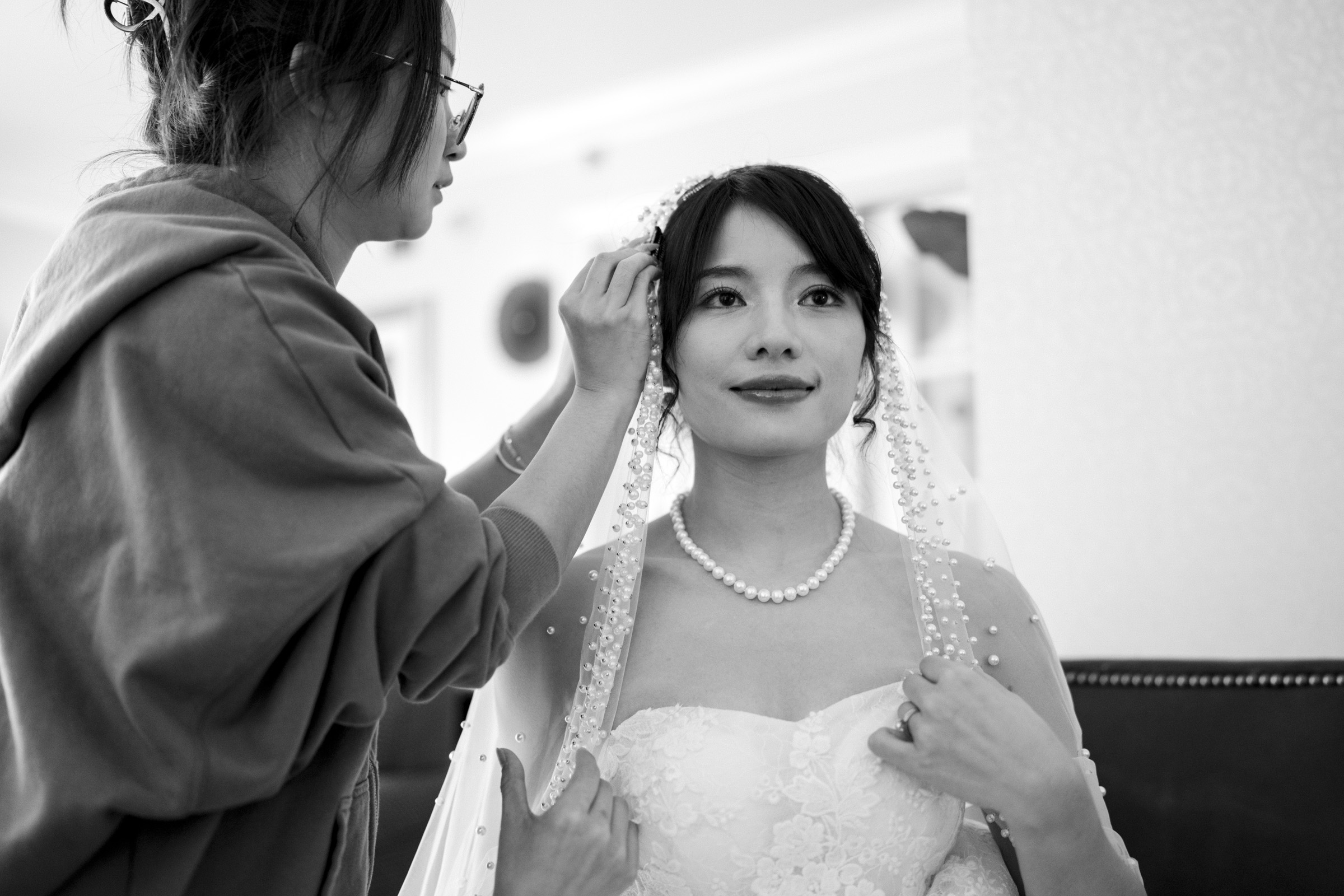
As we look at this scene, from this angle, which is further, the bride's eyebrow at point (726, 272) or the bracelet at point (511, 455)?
the bracelet at point (511, 455)

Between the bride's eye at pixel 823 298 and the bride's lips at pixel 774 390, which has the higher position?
the bride's eye at pixel 823 298

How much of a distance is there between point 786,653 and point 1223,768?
753mm

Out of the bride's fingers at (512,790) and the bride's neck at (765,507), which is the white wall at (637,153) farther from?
the bride's fingers at (512,790)

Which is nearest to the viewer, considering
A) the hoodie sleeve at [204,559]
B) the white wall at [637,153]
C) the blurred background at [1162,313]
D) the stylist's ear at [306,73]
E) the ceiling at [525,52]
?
the hoodie sleeve at [204,559]

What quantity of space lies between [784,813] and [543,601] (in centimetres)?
49

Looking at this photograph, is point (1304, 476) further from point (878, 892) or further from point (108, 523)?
point (108, 523)

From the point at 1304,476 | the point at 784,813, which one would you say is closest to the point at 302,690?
the point at 784,813

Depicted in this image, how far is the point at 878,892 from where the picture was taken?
142 cm

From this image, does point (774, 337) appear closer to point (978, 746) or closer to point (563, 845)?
point (978, 746)

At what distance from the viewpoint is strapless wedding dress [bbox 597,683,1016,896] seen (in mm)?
1410

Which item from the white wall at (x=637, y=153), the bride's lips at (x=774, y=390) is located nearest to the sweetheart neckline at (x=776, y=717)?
the bride's lips at (x=774, y=390)

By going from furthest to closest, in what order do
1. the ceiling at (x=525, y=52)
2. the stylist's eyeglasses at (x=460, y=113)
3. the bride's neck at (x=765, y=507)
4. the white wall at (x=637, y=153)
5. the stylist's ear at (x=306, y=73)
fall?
the white wall at (x=637, y=153), the ceiling at (x=525, y=52), the bride's neck at (x=765, y=507), the stylist's eyeglasses at (x=460, y=113), the stylist's ear at (x=306, y=73)

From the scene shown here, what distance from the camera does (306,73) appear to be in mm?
1076

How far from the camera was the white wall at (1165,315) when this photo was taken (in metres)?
2.10
